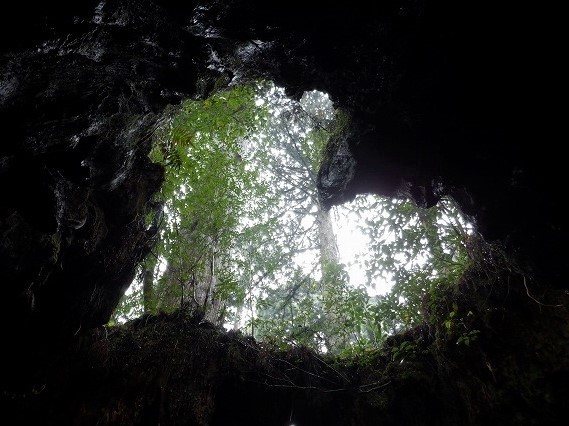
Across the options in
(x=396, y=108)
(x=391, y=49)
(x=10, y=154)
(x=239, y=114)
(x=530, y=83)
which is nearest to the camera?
(x=10, y=154)

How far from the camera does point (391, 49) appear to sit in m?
4.20

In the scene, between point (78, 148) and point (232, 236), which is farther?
point (232, 236)

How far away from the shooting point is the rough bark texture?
3.55m

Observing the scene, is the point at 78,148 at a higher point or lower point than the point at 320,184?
lower

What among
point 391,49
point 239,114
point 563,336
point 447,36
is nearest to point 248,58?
point 391,49

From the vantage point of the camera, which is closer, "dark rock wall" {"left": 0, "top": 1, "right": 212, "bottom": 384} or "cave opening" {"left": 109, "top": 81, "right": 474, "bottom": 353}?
"dark rock wall" {"left": 0, "top": 1, "right": 212, "bottom": 384}

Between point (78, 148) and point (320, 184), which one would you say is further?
point (320, 184)

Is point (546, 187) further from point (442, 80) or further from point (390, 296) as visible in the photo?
point (390, 296)

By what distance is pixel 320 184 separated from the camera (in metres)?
5.98

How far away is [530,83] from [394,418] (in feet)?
18.0

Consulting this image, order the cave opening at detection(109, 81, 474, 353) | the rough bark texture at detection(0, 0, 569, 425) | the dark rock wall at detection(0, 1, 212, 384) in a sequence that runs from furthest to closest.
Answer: the cave opening at detection(109, 81, 474, 353)
the rough bark texture at detection(0, 0, 569, 425)
the dark rock wall at detection(0, 1, 212, 384)

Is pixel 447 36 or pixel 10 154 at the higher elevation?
pixel 447 36

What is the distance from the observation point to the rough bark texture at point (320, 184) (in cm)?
355

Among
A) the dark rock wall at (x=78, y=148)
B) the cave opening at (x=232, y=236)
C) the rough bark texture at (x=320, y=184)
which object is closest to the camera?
the dark rock wall at (x=78, y=148)
